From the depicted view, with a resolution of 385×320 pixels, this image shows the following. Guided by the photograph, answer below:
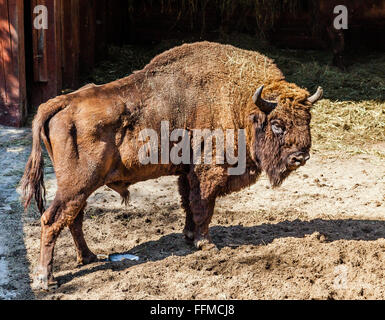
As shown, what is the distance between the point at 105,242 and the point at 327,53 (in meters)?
7.97

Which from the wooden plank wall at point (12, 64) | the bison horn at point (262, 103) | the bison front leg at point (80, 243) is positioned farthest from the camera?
the wooden plank wall at point (12, 64)

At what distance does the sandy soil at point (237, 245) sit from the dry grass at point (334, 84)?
42.5 inches

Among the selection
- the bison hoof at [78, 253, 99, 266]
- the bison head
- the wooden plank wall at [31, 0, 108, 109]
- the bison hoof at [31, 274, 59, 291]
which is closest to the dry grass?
the wooden plank wall at [31, 0, 108, 109]

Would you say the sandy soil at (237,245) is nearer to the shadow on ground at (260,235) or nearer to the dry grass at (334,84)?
the shadow on ground at (260,235)

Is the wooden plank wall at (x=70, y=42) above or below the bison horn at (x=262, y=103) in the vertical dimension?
above

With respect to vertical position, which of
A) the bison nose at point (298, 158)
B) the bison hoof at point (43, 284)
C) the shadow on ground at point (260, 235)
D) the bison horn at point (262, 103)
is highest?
the bison horn at point (262, 103)

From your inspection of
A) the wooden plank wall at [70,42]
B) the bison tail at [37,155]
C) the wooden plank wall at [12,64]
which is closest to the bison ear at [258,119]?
the bison tail at [37,155]

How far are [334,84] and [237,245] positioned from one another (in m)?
5.77

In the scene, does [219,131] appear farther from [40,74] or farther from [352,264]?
[40,74]

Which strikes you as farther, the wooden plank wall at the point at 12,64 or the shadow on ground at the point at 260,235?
the wooden plank wall at the point at 12,64

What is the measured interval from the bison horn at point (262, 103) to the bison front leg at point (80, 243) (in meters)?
1.79

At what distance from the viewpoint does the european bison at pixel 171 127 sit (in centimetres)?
501

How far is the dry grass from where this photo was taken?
8961 mm

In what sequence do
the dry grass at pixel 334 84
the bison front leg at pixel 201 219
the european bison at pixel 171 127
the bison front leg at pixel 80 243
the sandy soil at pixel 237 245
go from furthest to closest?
1. the dry grass at pixel 334 84
2. the bison front leg at pixel 201 219
3. the bison front leg at pixel 80 243
4. the european bison at pixel 171 127
5. the sandy soil at pixel 237 245
